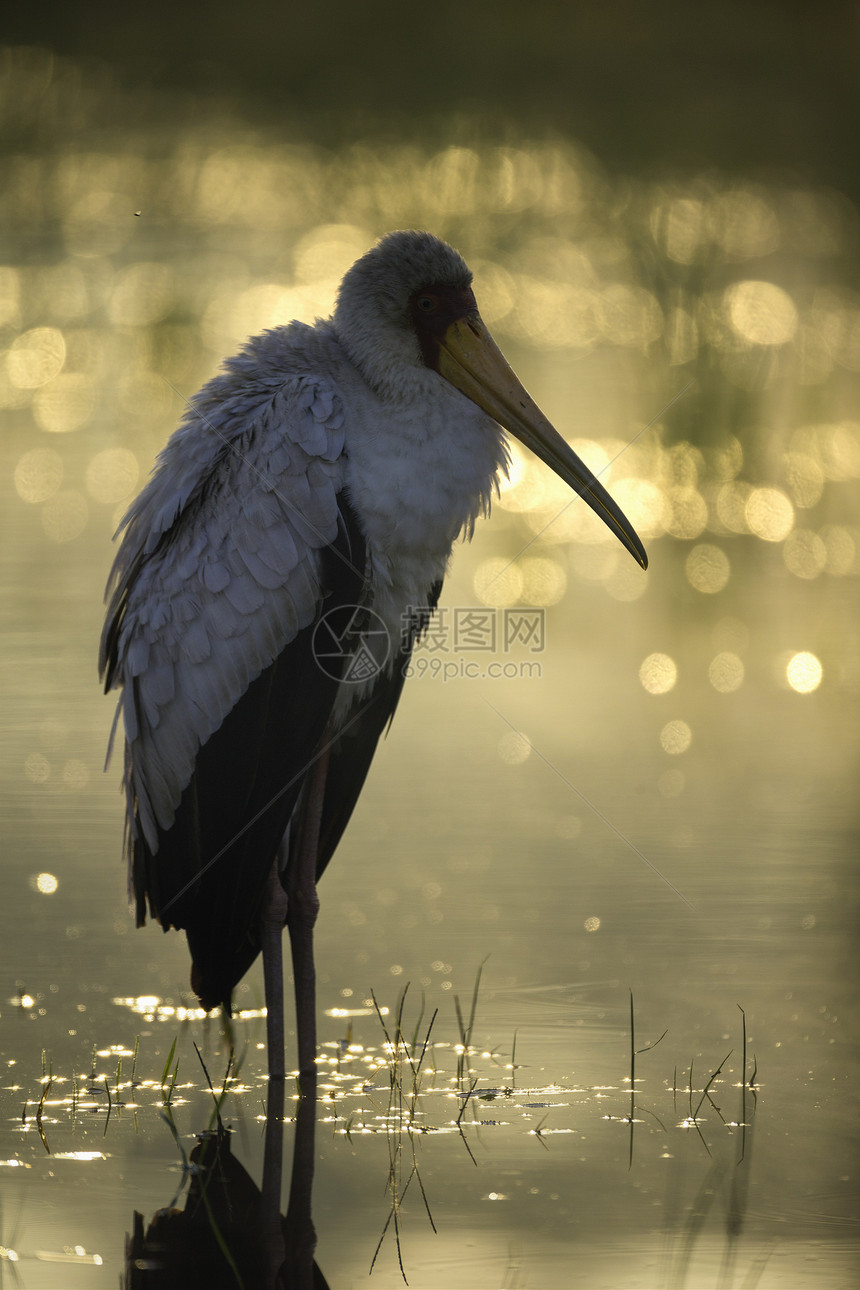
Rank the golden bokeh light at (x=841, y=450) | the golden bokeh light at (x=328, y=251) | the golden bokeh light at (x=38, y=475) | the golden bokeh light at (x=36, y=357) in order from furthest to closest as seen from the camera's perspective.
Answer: the golden bokeh light at (x=328, y=251) < the golden bokeh light at (x=36, y=357) < the golden bokeh light at (x=841, y=450) < the golden bokeh light at (x=38, y=475)

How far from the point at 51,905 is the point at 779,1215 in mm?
2783

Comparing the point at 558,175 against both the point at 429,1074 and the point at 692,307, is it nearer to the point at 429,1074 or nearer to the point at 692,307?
the point at 692,307

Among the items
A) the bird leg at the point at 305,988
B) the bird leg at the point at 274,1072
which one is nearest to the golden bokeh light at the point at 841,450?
the bird leg at the point at 305,988

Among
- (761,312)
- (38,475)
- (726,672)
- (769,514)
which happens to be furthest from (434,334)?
(761,312)

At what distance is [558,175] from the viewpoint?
16781 millimetres

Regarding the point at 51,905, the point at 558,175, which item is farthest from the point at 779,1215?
the point at 558,175

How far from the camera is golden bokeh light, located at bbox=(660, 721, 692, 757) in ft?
23.7

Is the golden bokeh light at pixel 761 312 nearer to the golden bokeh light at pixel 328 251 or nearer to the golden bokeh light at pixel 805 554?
the golden bokeh light at pixel 328 251

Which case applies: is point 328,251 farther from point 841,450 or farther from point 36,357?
point 841,450

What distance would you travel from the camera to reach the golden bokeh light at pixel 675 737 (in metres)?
7.23

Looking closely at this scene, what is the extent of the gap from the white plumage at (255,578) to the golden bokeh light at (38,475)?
6634mm

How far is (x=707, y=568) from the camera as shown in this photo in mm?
10047

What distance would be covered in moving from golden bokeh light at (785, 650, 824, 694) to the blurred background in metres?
0.03

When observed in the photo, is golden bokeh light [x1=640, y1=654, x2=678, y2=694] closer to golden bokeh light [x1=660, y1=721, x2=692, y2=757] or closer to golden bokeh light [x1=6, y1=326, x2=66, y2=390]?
golden bokeh light [x1=660, y1=721, x2=692, y2=757]
